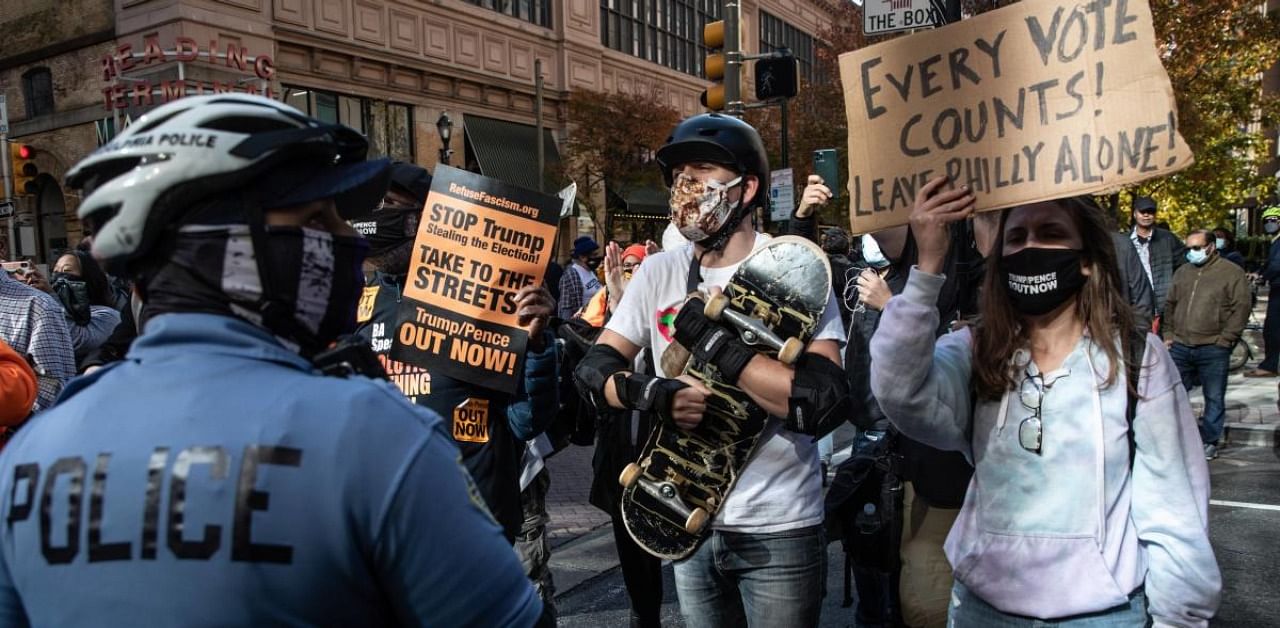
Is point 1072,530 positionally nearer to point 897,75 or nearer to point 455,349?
point 897,75

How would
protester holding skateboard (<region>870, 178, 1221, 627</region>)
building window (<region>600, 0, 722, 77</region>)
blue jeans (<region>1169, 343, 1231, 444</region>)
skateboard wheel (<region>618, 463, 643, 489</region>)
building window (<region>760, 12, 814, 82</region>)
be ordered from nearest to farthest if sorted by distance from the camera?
1. protester holding skateboard (<region>870, 178, 1221, 627</region>)
2. skateboard wheel (<region>618, 463, 643, 489</region>)
3. blue jeans (<region>1169, 343, 1231, 444</region>)
4. building window (<region>600, 0, 722, 77</region>)
5. building window (<region>760, 12, 814, 82</region>)

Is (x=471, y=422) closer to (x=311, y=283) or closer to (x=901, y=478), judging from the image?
(x=901, y=478)

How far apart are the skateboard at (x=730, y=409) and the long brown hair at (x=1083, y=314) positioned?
1.63 feet

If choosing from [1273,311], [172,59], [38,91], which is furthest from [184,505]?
[38,91]

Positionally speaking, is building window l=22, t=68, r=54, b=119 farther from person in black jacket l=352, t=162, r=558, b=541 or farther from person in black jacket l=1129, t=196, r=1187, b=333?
person in black jacket l=1129, t=196, r=1187, b=333

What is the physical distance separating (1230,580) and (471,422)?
4447 mm

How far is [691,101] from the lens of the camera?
35.1 meters

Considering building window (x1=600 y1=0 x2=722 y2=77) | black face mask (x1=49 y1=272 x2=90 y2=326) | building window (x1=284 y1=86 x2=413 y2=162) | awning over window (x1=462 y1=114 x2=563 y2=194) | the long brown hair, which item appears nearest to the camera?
the long brown hair

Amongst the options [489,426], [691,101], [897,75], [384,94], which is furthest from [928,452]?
[691,101]

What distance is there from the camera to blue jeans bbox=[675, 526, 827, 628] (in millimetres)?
2555

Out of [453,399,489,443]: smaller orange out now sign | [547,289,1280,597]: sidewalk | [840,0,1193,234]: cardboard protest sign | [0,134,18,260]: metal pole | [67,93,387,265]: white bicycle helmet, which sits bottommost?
[547,289,1280,597]: sidewalk

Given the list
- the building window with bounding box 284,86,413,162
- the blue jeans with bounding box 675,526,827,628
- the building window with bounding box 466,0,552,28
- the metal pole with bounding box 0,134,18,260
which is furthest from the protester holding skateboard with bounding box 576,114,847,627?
the building window with bounding box 466,0,552,28

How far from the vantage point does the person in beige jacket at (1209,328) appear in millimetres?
7949

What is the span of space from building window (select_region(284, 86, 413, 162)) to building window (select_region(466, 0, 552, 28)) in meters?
4.57
